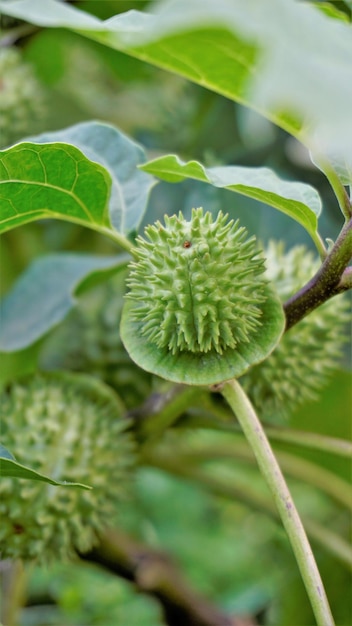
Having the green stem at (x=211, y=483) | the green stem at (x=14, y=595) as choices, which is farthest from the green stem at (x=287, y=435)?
the green stem at (x=14, y=595)

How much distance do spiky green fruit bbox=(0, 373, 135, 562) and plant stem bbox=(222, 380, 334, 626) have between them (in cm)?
30

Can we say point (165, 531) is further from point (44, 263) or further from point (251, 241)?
point (251, 241)

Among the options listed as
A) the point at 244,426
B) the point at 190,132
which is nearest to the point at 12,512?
the point at 244,426

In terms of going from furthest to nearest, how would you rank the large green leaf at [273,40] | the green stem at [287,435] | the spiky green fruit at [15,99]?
the spiky green fruit at [15,99]
the green stem at [287,435]
the large green leaf at [273,40]

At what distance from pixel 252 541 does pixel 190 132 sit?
1.02 m

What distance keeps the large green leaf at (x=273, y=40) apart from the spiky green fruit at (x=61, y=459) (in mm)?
528

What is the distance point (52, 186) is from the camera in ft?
2.63

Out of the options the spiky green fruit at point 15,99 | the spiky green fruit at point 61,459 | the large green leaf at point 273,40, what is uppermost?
the large green leaf at point 273,40

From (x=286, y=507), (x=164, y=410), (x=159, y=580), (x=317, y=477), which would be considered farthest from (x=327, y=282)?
(x=159, y=580)

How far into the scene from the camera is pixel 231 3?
0.40 metres

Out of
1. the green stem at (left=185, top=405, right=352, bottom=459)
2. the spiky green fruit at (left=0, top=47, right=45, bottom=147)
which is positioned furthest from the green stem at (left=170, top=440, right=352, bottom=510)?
the spiky green fruit at (left=0, top=47, right=45, bottom=147)

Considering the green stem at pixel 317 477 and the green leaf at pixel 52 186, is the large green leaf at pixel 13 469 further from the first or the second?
the green stem at pixel 317 477

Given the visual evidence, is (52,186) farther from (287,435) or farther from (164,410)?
(287,435)

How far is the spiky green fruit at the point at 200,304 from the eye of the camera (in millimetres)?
732
